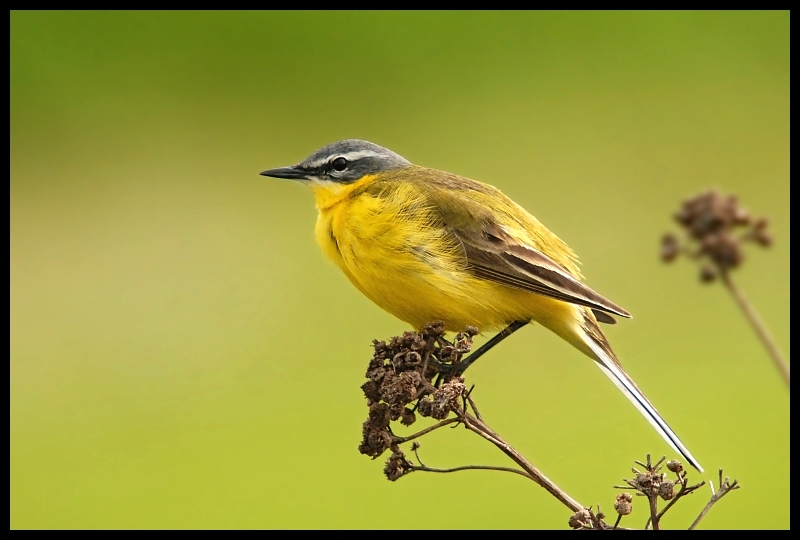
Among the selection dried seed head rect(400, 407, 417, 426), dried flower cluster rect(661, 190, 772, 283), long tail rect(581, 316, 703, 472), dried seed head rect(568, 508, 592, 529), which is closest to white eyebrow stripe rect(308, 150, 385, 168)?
long tail rect(581, 316, 703, 472)

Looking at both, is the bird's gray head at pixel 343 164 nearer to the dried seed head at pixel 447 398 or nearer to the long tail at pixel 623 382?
the long tail at pixel 623 382

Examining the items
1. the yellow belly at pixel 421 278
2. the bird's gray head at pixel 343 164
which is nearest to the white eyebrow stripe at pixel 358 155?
the bird's gray head at pixel 343 164

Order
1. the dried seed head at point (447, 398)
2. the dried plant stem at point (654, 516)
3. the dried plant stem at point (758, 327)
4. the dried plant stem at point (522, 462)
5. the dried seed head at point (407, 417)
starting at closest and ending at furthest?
1. the dried plant stem at point (758, 327)
2. the dried plant stem at point (522, 462)
3. the dried plant stem at point (654, 516)
4. the dried seed head at point (447, 398)
5. the dried seed head at point (407, 417)

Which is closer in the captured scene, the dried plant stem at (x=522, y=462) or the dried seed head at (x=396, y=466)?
the dried plant stem at (x=522, y=462)

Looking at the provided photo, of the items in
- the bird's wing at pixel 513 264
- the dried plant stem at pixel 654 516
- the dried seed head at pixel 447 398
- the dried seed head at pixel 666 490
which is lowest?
the dried plant stem at pixel 654 516

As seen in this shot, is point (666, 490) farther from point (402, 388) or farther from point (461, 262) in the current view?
point (461, 262)

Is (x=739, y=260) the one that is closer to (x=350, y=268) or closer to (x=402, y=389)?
(x=402, y=389)

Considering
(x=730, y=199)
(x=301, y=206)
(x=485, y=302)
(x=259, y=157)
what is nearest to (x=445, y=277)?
(x=485, y=302)

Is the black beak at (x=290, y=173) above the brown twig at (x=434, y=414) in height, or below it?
above
